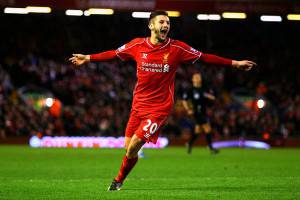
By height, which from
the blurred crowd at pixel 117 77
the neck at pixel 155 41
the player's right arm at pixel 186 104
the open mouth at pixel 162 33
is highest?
the open mouth at pixel 162 33

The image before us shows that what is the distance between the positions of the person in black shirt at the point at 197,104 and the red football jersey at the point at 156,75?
11950 millimetres

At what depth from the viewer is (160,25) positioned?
10.8m

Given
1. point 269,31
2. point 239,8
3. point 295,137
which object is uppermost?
point 239,8

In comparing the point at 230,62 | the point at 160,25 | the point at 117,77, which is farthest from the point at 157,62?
the point at 117,77

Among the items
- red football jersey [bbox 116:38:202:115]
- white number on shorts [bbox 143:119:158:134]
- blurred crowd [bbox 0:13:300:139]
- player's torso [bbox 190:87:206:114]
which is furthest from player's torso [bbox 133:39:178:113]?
blurred crowd [bbox 0:13:300:139]

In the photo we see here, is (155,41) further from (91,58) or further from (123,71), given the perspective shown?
(123,71)

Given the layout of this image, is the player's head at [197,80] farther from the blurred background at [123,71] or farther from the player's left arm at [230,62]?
the player's left arm at [230,62]

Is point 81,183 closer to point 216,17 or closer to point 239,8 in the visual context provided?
point 239,8

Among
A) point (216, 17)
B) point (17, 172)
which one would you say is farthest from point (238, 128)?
point (17, 172)

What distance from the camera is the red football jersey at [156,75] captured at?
430 inches

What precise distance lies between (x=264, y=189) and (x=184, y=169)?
4850mm

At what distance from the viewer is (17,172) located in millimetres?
14594

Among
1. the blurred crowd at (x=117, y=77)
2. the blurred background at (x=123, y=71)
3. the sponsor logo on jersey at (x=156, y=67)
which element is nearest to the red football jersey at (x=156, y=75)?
the sponsor logo on jersey at (x=156, y=67)

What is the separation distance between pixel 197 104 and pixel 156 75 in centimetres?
1254
